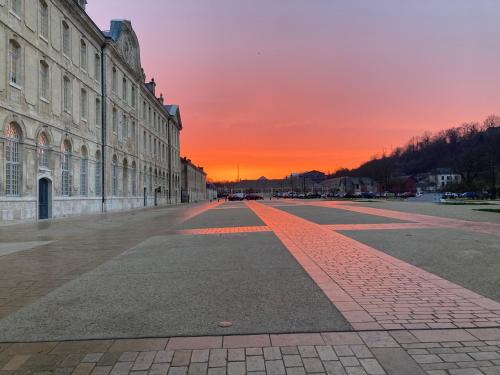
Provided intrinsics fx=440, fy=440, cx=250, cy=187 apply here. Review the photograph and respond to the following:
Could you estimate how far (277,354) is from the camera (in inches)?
154

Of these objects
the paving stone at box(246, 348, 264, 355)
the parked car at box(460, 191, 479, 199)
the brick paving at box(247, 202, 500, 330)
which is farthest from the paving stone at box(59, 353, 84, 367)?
the parked car at box(460, 191, 479, 199)

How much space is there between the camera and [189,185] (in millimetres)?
90250

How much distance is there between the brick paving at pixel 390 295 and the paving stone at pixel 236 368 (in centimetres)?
154

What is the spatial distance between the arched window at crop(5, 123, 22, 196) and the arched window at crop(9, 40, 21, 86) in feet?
7.82

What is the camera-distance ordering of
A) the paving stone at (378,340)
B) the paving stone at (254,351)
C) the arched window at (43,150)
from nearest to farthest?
the paving stone at (254,351), the paving stone at (378,340), the arched window at (43,150)

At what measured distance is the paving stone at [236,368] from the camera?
355 cm

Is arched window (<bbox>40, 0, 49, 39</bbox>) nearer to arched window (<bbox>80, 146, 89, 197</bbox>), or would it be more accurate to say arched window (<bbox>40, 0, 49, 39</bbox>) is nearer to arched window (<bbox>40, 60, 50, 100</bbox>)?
arched window (<bbox>40, 60, 50, 100</bbox>)

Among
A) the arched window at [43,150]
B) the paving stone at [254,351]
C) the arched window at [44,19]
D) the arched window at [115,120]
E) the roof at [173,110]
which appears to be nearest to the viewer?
the paving stone at [254,351]

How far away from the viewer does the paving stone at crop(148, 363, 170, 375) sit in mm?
3568

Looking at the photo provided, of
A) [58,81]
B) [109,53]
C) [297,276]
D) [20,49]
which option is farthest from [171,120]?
[297,276]

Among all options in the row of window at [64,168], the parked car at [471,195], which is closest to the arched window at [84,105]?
the row of window at [64,168]

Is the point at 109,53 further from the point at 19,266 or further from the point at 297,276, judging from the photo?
the point at 297,276

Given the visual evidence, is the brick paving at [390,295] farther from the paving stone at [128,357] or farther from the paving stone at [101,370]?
the paving stone at [101,370]

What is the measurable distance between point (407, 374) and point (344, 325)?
1.22 meters
